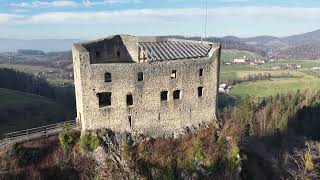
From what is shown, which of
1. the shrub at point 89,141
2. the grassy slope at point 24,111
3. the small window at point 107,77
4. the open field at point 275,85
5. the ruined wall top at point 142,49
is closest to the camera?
the small window at point 107,77

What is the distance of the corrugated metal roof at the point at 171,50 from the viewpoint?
34947 millimetres

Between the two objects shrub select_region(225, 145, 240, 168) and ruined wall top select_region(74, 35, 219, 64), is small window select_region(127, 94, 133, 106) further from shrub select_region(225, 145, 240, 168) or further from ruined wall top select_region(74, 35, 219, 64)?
shrub select_region(225, 145, 240, 168)

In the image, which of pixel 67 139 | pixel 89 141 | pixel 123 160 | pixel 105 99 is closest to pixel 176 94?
pixel 105 99

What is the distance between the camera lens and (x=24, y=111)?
287 ft

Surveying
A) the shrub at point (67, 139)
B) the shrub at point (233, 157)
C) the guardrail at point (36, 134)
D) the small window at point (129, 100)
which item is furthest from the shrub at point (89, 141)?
the shrub at point (233, 157)

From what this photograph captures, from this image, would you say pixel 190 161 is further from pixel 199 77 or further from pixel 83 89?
pixel 83 89

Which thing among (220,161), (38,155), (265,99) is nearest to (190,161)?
(220,161)

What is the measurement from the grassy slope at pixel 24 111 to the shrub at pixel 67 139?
37.9 m

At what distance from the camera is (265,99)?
114125 millimetres

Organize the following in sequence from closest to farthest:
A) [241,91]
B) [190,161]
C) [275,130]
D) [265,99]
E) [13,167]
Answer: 1. [13,167]
2. [190,161]
3. [275,130]
4. [265,99]
5. [241,91]

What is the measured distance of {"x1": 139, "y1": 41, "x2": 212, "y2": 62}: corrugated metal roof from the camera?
3495cm

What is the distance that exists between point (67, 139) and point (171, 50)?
41.6ft

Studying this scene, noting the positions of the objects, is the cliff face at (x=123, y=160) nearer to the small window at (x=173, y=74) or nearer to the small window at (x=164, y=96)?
the small window at (x=164, y=96)

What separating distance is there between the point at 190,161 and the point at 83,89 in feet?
36.5
